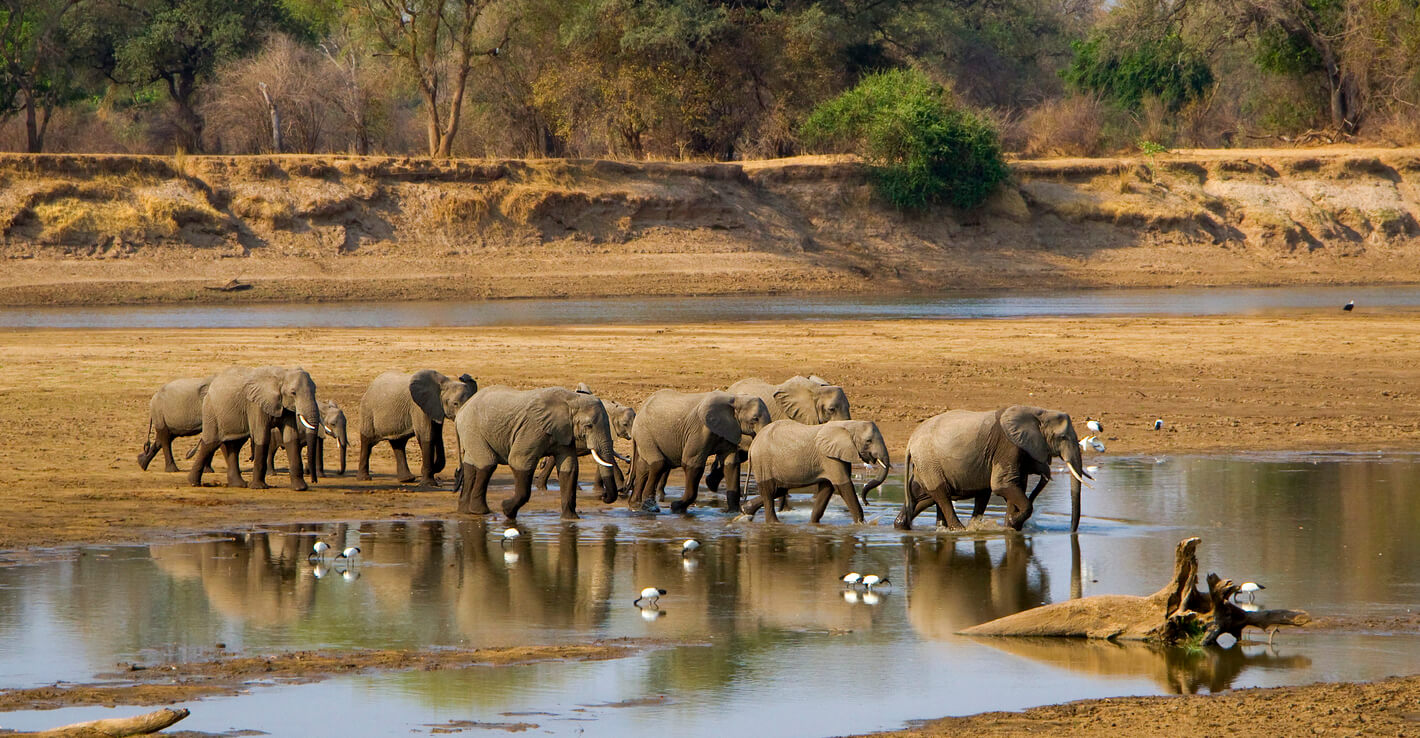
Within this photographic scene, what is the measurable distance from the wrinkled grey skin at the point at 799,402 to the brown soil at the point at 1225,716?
7389 mm

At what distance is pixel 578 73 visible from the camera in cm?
5250

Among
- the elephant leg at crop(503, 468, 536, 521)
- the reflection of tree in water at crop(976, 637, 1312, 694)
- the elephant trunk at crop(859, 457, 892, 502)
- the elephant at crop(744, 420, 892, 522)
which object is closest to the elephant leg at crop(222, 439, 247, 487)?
the elephant leg at crop(503, 468, 536, 521)

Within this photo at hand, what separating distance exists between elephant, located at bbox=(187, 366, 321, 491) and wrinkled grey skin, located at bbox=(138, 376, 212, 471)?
36 centimetres

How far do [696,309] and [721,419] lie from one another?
→ 70.0ft

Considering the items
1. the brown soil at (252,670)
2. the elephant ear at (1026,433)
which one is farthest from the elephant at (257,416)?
the brown soil at (252,670)

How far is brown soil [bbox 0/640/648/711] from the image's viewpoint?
823 cm

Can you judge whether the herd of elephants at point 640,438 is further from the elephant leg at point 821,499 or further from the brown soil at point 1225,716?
the brown soil at point 1225,716

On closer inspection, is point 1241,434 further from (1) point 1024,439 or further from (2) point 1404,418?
(1) point 1024,439

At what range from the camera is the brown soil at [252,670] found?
8.23 m

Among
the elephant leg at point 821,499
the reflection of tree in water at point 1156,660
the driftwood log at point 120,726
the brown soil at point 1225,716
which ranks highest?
the elephant leg at point 821,499

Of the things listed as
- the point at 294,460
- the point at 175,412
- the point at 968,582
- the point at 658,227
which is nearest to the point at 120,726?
the point at 968,582

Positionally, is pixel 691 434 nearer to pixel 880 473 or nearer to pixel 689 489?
pixel 689 489

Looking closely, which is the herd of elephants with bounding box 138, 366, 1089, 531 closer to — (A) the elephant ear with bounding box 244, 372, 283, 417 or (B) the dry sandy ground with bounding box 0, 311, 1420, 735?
(A) the elephant ear with bounding box 244, 372, 283, 417

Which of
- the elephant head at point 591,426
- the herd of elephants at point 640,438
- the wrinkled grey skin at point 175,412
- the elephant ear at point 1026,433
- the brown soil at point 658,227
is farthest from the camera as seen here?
the brown soil at point 658,227
